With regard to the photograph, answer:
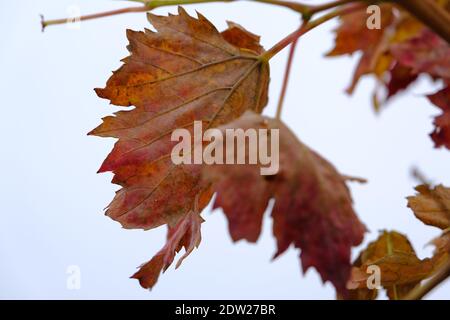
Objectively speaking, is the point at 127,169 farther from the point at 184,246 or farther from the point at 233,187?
the point at 233,187

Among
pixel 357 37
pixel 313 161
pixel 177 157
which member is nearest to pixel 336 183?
pixel 313 161

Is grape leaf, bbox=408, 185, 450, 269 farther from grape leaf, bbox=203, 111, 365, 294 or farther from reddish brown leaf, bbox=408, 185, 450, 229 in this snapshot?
grape leaf, bbox=203, 111, 365, 294

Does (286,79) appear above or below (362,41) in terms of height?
below

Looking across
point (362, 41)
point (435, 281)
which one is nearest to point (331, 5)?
point (435, 281)

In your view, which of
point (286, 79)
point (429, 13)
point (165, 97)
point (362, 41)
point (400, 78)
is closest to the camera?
point (429, 13)

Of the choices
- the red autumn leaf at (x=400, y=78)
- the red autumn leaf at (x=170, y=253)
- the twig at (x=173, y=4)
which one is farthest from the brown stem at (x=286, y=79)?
the red autumn leaf at (x=400, y=78)

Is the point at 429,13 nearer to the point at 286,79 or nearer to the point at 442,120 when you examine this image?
the point at 286,79

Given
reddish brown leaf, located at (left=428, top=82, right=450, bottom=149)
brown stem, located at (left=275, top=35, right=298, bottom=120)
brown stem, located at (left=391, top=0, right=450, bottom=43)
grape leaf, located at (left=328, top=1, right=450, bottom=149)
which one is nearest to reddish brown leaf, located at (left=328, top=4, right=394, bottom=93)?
grape leaf, located at (left=328, top=1, right=450, bottom=149)
